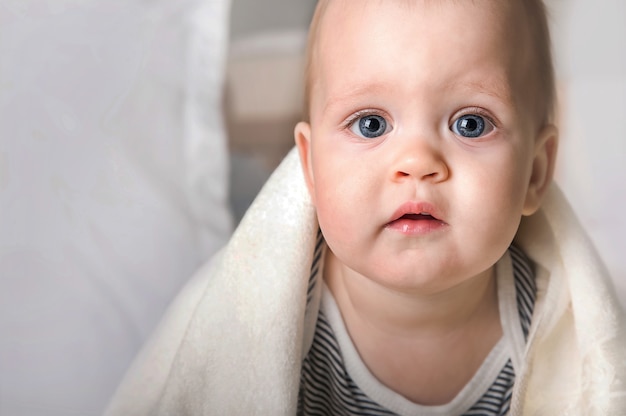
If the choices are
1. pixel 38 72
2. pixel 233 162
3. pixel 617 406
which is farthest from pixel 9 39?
pixel 617 406

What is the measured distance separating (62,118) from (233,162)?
36 cm

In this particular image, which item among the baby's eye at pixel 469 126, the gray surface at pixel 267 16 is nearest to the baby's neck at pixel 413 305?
the baby's eye at pixel 469 126

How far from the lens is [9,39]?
149 cm

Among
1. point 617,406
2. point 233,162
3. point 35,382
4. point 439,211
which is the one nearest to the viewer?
point 439,211

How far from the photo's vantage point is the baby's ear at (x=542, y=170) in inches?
40.2

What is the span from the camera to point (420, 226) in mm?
867

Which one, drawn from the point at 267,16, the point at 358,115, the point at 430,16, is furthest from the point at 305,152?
the point at 267,16

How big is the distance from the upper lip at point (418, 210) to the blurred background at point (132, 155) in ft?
1.87

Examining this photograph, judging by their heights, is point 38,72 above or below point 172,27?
below

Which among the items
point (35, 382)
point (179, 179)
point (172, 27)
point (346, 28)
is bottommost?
point (35, 382)

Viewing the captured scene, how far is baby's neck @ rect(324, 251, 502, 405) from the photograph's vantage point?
108 cm

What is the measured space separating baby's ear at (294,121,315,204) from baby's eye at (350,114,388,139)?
0.13m

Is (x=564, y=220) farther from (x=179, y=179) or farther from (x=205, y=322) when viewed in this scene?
(x=179, y=179)

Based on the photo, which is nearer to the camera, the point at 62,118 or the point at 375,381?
the point at 375,381
